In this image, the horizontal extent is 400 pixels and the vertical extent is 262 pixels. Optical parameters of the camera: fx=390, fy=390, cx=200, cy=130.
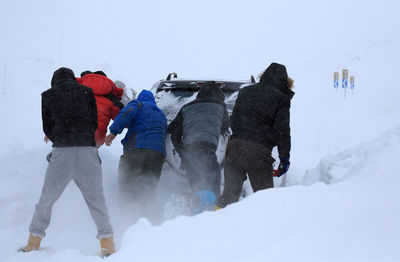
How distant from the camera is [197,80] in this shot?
Answer: 520cm

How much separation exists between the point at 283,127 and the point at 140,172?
171 centimetres

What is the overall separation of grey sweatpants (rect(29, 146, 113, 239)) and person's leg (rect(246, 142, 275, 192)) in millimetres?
1500

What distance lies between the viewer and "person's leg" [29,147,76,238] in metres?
3.65

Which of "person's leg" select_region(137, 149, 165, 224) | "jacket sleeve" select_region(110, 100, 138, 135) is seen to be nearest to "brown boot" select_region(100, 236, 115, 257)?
"person's leg" select_region(137, 149, 165, 224)

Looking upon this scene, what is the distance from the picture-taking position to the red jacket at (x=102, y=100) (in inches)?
187

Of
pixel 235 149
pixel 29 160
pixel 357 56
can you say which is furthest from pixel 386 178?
pixel 357 56

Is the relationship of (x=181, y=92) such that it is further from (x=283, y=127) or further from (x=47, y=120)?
(x=47, y=120)

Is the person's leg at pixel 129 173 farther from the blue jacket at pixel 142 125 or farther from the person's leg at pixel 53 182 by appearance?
the person's leg at pixel 53 182

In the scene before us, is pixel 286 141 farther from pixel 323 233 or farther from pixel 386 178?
pixel 323 233

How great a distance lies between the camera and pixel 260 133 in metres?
3.97

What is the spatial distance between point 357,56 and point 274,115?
123ft

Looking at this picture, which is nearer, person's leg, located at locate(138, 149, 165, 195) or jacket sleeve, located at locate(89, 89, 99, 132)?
jacket sleeve, located at locate(89, 89, 99, 132)

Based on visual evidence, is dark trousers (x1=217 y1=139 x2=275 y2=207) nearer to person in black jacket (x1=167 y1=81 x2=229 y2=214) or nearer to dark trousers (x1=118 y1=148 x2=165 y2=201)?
person in black jacket (x1=167 y1=81 x2=229 y2=214)

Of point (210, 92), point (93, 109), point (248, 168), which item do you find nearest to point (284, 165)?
point (248, 168)
